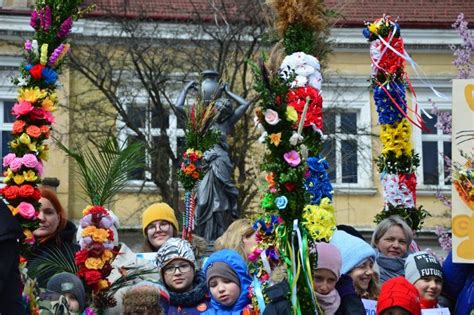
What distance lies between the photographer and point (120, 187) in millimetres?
9375

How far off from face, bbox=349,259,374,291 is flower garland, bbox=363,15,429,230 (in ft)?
7.56

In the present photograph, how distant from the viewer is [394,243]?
10188mm

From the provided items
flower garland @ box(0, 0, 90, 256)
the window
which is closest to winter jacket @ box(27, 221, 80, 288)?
flower garland @ box(0, 0, 90, 256)

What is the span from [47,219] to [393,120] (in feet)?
11.0

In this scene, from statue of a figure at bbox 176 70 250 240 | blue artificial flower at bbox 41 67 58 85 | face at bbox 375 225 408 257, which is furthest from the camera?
statue of a figure at bbox 176 70 250 240

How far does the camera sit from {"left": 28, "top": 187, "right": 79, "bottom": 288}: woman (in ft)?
30.6

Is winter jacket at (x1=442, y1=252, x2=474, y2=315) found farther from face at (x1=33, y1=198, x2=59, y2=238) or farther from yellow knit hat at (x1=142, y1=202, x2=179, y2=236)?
face at (x1=33, y1=198, x2=59, y2=238)

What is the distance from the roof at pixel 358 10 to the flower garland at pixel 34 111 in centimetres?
1713

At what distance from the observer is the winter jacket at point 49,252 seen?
921 cm

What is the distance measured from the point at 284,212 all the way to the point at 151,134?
18.6 metres

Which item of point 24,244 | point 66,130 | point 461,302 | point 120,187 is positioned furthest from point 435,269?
point 66,130

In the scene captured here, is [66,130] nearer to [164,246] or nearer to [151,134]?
[151,134]

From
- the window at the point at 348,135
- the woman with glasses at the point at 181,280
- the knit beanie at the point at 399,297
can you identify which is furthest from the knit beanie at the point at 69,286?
the window at the point at 348,135

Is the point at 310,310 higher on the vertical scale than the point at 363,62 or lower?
lower
